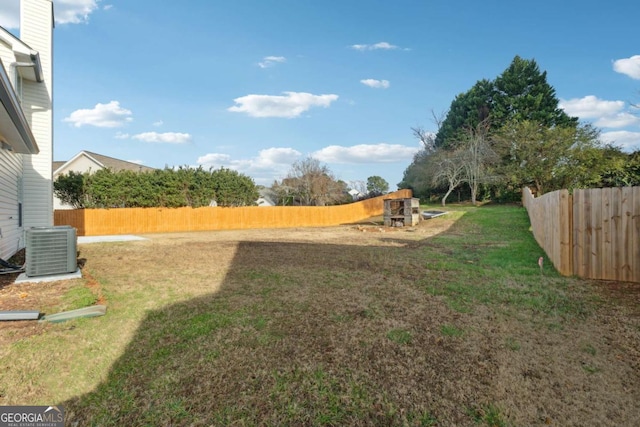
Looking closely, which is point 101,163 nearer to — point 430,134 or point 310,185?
point 310,185

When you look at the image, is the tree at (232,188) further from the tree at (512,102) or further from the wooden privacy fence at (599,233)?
the tree at (512,102)

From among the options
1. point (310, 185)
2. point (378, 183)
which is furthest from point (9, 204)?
point (378, 183)

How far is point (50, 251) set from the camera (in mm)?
5480

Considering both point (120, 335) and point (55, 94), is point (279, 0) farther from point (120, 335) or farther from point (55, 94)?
point (120, 335)

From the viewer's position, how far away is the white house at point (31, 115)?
8094mm

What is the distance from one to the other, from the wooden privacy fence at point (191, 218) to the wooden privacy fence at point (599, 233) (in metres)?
17.9

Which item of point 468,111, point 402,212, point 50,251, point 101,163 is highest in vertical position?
point 468,111

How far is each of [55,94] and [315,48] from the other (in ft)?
32.6

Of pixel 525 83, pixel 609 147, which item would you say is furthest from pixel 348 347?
pixel 525 83

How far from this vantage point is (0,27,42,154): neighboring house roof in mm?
4371

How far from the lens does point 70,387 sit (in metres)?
2.32

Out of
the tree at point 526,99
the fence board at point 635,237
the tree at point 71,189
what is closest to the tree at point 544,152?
the tree at point 526,99

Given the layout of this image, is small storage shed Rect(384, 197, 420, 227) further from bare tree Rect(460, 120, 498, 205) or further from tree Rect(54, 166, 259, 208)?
bare tree Rect(460, 120, 498, 205)

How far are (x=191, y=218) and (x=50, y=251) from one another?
1401cm
